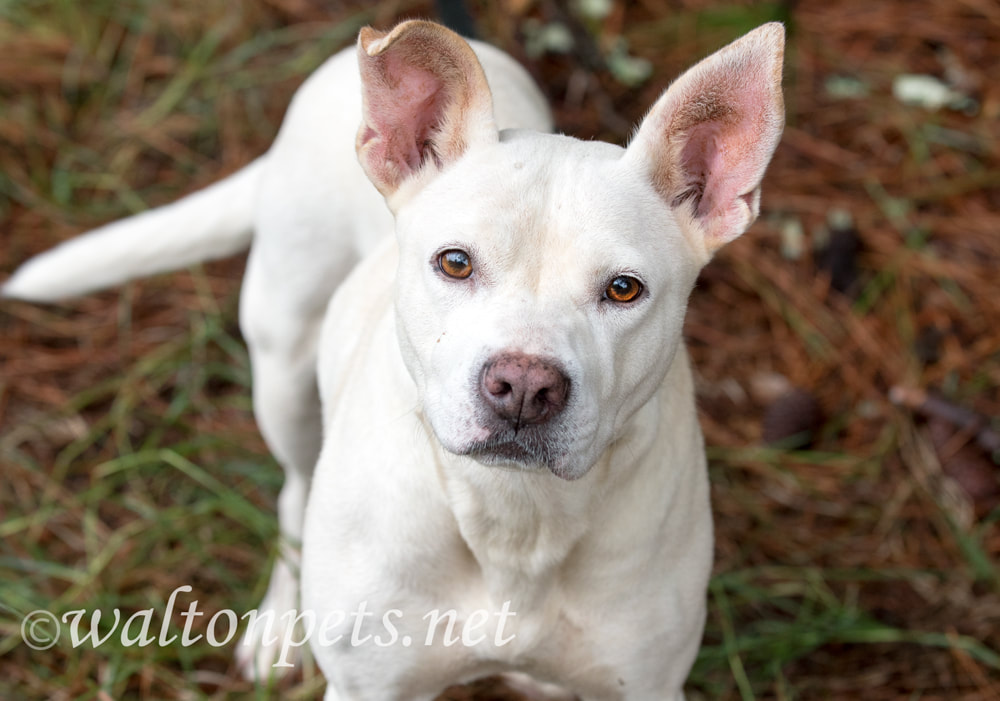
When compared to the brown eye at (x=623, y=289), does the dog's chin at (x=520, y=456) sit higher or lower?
lower

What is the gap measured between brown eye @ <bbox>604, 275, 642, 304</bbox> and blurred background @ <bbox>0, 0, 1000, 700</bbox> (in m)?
1.66

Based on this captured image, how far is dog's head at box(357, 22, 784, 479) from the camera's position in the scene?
197 centimetres

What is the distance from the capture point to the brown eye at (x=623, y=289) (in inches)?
81.3

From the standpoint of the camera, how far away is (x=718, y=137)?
2283mm

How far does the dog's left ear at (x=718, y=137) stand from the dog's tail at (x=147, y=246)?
1.63 meters

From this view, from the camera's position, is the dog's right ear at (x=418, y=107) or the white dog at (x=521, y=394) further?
the dog's right ear at (x=418, y=107)

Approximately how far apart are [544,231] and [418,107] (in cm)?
43

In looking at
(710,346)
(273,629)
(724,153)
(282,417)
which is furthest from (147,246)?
(710,346)

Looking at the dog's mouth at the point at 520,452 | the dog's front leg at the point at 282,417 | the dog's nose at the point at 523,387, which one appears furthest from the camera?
the dog's front leg at the point at 282,417

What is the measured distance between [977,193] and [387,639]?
3.29 meters

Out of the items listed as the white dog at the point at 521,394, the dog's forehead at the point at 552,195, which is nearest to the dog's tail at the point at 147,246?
the white dog at the point at 521,394

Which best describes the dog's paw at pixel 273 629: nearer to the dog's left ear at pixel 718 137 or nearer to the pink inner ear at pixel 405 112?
the pink inner ear at pixel 405 112

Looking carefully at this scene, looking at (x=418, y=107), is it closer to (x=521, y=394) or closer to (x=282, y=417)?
(x=521, y=394)

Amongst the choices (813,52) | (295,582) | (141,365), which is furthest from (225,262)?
(813,52)
